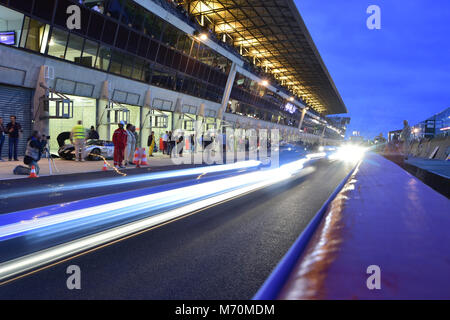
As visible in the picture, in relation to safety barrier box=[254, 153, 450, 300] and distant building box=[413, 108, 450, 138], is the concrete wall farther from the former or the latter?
distant building box=[413, 108, 450, 138]

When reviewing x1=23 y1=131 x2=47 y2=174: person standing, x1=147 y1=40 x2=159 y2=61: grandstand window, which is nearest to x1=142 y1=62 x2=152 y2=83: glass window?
x1=147 y1=40 x2=159 y2=61: grandstand window

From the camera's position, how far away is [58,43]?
1911 cm

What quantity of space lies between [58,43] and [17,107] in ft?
15.3

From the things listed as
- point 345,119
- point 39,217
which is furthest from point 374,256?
point 345,119

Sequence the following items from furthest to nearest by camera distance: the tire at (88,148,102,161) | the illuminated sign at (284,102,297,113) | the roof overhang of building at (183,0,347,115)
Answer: the illuminated sign at (284,102,297,113)
the roof overhang of building at (183,0,347,115)
the tire at (88,148,102,161)

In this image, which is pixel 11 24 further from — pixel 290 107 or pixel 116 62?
pixel 290 107

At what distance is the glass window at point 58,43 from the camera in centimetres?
1870

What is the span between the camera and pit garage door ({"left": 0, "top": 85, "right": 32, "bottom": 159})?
679 inches

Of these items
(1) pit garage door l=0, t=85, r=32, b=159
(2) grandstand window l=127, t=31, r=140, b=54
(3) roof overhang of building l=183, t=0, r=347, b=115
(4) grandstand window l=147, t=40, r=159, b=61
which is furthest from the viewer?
(3) roof overhang of building l=183, t=0, r=347, b=115

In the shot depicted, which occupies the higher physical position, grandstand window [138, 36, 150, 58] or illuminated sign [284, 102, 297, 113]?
illuminated sign [284, 102, 297, 113]

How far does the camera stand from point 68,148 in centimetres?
1895

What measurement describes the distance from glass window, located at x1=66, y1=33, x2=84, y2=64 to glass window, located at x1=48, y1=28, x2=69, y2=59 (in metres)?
0.33

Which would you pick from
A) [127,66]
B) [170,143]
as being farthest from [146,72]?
[170,143]

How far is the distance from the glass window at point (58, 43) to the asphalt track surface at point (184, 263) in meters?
17.6
